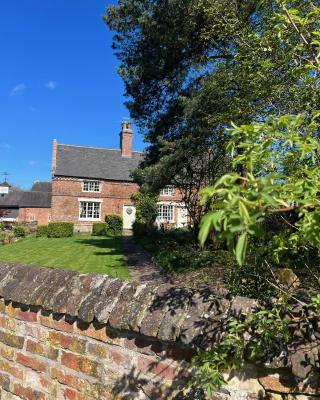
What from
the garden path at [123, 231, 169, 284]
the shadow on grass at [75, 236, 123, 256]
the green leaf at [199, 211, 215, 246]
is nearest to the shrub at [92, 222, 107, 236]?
the shadow on grass at [75, 236, 123, 256]


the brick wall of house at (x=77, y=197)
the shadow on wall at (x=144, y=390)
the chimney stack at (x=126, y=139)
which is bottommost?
the shadow on wall at (x=144, y=390)

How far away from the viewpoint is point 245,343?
6.56ft

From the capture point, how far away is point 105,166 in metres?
43.4

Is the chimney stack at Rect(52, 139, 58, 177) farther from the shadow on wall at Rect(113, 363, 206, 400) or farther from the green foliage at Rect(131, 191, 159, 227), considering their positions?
the shadow on wall at Rect(113, 363, 206, 400)

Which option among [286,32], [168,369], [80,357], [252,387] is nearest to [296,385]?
[252,387]

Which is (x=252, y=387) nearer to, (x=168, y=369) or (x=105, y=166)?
(x=168, y=369)

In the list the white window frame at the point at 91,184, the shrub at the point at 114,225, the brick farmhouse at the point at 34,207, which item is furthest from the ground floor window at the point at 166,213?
the brick farmhouse at the point at 34,207

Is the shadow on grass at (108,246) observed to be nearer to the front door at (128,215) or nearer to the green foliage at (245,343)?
the front door at (128,215)

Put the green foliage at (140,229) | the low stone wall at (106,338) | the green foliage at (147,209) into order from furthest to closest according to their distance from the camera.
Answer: the green foliage at (147,209) → the green foliage at (140,229) → the low stone wall at (106,338)

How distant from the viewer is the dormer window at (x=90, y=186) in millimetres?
41384

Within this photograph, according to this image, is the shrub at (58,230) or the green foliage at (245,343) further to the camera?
the shrub at (58,230)

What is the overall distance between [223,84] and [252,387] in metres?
8.60

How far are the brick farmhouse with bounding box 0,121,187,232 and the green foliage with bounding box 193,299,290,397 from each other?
121 ft

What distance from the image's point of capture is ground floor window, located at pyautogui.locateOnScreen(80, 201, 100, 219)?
40906 mm
